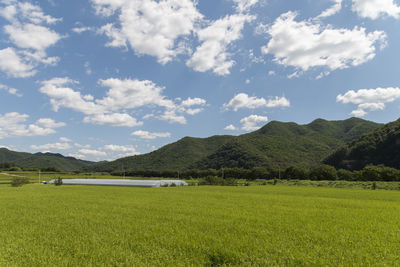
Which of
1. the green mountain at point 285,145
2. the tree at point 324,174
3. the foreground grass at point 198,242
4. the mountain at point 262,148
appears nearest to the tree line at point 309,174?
the tree at point 324,174

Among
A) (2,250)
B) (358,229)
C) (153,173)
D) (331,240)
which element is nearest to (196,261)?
(331,240)

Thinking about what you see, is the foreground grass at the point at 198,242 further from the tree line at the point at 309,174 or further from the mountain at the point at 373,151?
the mountain at the point at 373,151

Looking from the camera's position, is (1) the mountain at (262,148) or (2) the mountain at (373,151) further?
(1) the mountain at (262,148)

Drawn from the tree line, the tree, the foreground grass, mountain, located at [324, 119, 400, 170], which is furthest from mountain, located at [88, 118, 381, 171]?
the foreground grass

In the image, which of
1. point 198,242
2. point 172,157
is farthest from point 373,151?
point 198,242

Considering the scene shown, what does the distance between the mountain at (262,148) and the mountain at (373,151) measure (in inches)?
716

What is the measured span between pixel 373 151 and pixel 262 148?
52.3 meters

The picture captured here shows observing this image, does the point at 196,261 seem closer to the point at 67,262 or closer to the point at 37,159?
the point at 67,262

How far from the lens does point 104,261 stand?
6938mm

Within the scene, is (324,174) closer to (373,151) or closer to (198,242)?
(373,151)

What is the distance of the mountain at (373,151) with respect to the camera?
8900 centimetres

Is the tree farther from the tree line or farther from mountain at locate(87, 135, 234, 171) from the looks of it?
mountain at locate(87, 135, 234, 171)

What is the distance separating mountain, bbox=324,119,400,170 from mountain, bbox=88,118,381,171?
18.2 meters

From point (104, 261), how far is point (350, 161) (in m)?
113
